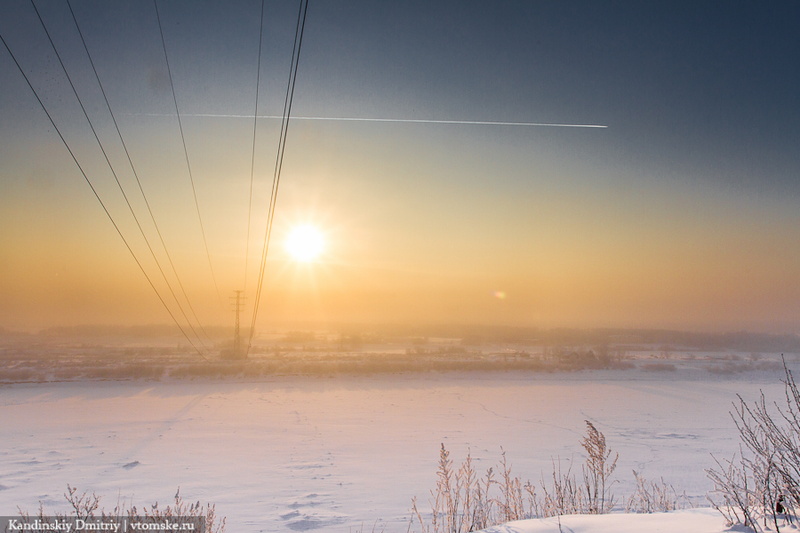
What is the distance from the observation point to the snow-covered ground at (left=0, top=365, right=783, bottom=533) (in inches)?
492

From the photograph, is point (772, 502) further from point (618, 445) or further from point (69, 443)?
point (69, 443)

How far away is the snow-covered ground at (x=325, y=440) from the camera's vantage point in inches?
492

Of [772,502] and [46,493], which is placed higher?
[772,502]

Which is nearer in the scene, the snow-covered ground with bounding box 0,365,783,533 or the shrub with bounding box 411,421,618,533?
the shrub with bounding box 411,421,618,533

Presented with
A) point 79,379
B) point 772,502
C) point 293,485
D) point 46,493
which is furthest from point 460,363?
point 772,502

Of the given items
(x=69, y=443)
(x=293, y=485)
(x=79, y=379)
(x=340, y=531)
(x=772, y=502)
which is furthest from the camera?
(x=79, y=379)

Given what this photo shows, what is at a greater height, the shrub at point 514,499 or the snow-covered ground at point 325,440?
the shrub at point 514,499

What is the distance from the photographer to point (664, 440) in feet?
68.4

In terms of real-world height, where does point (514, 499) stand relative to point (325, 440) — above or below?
above

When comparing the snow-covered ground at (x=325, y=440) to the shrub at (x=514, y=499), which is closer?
the shrub at (x=514, y=499)

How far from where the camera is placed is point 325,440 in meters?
20.4

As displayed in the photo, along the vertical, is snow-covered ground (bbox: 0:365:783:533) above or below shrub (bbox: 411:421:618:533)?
below

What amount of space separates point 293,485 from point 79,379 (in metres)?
34.3

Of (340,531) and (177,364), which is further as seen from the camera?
(177,364)
